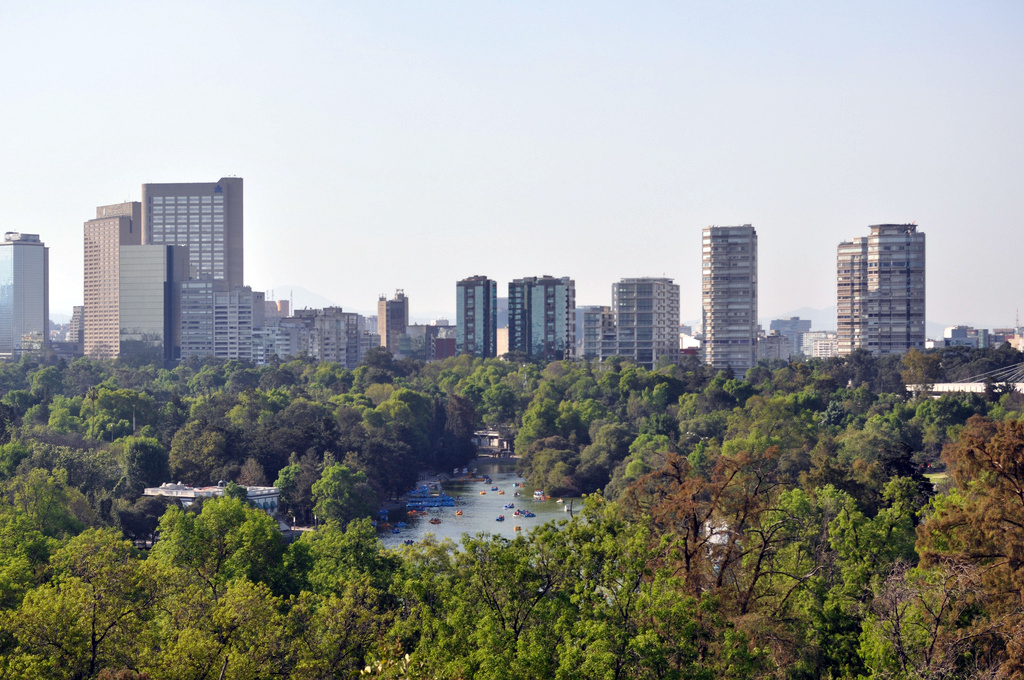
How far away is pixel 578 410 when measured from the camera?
70250 millimetres

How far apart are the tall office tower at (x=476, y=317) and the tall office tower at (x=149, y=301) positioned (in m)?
32.0

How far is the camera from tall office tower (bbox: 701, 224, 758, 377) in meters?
98.7

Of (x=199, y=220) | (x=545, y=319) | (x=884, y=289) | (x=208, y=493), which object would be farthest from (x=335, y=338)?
(x=208, y=493)

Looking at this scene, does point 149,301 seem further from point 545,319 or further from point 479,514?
point 479,514

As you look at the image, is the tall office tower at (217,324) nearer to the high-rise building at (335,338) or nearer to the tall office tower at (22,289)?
the high-rise building at (335,338)

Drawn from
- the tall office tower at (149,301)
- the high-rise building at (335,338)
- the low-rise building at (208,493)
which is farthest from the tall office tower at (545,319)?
the low-rise building at (208,493)

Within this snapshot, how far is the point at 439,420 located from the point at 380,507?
20.1m

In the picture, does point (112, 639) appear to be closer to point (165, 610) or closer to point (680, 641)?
point (165, 610)

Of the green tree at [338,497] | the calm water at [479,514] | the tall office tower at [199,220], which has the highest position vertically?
the tall office tower at [199,220]

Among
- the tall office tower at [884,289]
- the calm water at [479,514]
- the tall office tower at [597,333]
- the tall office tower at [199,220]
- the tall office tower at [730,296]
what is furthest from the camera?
the tall office tower at [199,220]

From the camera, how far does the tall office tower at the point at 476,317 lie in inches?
4879

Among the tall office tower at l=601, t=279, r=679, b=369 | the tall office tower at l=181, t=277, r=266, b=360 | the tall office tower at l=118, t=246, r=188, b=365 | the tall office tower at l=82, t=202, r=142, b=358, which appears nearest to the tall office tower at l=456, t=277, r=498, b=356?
the tall office tower at l=601, t=279, r=679, b=369

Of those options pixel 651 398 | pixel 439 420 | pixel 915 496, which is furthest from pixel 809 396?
pixel 915 496

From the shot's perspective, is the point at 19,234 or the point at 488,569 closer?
the point at 488,569
